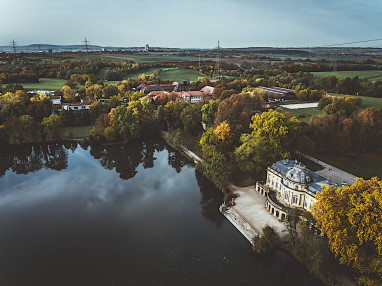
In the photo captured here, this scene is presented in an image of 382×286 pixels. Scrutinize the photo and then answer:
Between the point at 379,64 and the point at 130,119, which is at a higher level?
the point at 379,64

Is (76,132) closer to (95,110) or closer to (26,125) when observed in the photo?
(95,110)

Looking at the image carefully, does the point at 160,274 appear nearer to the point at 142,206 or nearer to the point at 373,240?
the point at 142,206

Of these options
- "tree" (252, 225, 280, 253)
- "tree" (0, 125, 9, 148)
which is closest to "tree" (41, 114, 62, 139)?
"tree" (0, 125, 9, 148)

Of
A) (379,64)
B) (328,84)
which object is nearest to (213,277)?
(328,84)

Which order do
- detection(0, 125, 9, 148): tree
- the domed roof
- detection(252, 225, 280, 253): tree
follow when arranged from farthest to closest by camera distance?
1. detection(0, 125, 9, 148): tree
2. the domed roof
3. detection(252, 225, 280, 253): tree

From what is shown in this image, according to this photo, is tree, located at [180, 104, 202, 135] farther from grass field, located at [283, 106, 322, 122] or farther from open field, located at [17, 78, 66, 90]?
open field, located at [17, 78, 66, 90]

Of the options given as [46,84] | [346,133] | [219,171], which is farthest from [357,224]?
[46,84]
